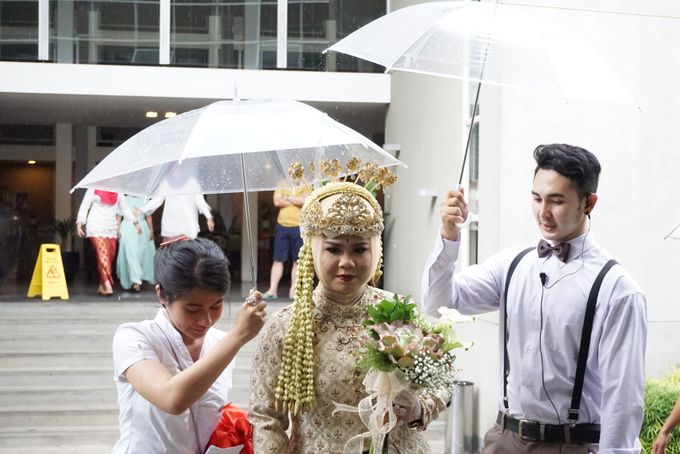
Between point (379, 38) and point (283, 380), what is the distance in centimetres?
120

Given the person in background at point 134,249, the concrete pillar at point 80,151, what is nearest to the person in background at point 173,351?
the person in background at point 134,249

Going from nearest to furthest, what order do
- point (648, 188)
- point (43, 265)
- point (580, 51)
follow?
1. point (580, 51)
2. point (648, 188)
3. point (43, 265)

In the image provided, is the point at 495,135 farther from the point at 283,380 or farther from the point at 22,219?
the point at 22,219

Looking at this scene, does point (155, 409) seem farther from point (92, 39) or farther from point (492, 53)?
point (92, 39)

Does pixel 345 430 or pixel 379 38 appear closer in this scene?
pixel 345 430

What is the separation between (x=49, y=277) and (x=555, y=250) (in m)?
8.56

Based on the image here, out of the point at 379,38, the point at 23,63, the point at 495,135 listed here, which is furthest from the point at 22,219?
the point at 379,38

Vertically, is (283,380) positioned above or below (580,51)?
below

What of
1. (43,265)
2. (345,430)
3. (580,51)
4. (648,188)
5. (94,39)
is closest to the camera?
(345,430)

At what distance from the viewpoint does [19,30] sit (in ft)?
38.4

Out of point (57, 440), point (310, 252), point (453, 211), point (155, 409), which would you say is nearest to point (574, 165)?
point (453, 211)

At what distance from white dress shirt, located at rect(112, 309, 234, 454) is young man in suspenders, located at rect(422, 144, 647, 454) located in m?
0.91

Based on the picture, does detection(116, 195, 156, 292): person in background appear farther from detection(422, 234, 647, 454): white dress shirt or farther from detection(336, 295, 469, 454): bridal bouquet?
detection(336, 295, 469, 454): bridal bouquet

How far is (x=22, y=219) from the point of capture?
1603 cm
